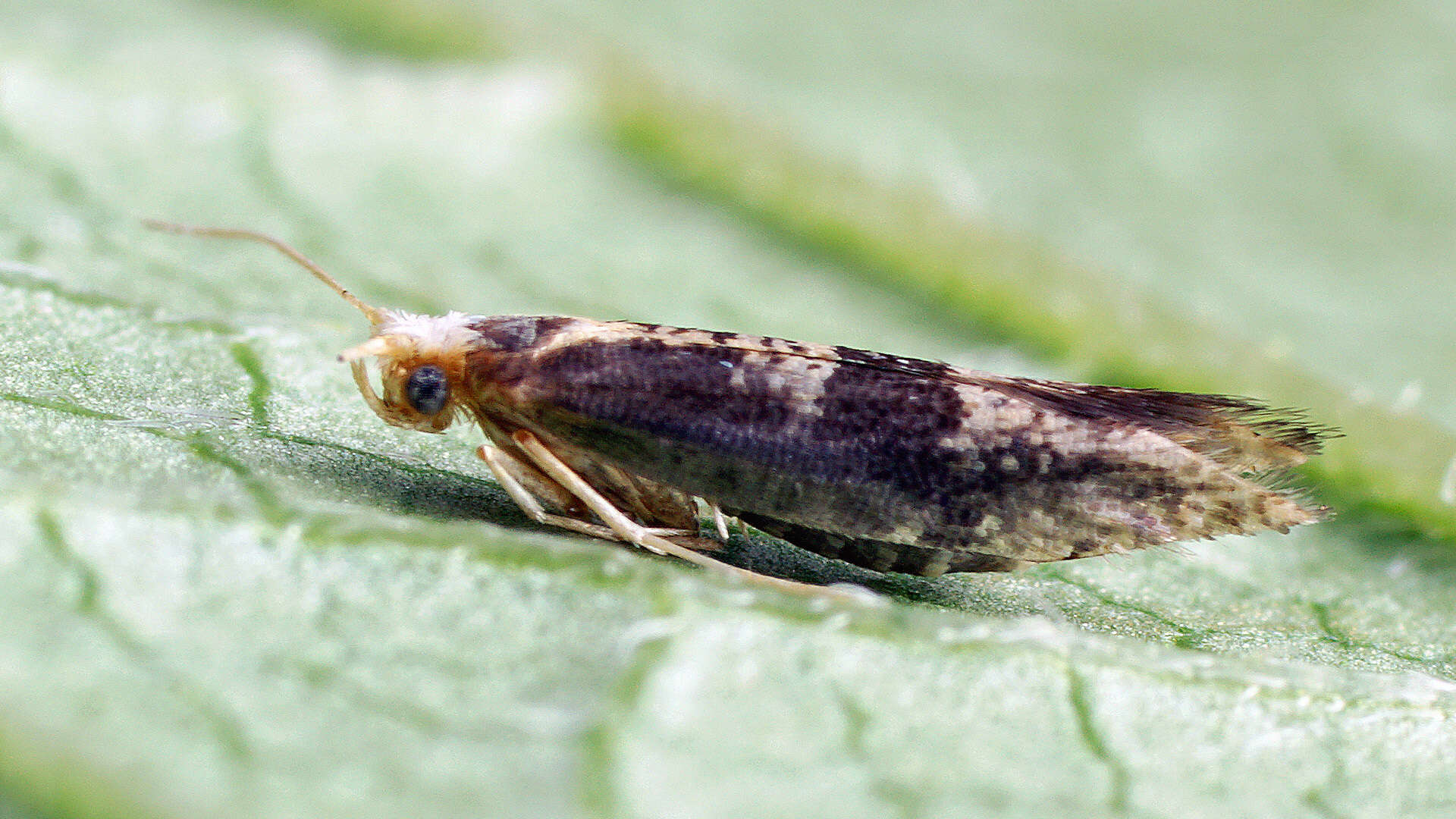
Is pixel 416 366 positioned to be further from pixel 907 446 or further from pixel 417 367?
pixel 907 446

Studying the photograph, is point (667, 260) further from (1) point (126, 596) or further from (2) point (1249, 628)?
(1) point (126, 596)

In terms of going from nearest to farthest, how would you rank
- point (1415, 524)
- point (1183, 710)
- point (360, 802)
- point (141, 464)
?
point (360, 802)
point (1183, 710)
point (141, 464)
point (1415, 524)

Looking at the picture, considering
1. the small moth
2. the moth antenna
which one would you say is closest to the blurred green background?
the small moth

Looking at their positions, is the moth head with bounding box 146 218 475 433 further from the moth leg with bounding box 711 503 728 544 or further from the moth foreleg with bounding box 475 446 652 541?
the moth leg with bounding box 711 503 728 544

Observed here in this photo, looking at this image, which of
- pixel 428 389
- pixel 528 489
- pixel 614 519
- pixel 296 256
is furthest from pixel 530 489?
pixel 296 256

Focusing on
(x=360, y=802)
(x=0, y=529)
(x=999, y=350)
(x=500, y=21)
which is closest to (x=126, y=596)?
(x=0, y=529)
